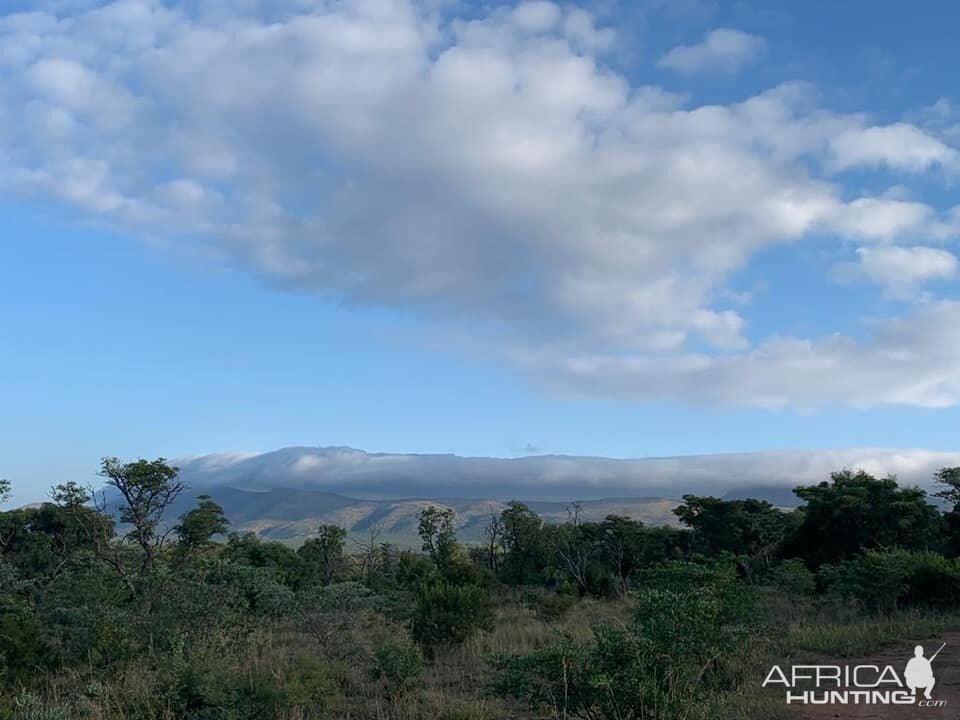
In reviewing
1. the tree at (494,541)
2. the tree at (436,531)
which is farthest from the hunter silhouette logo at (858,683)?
the tree at (494,541)

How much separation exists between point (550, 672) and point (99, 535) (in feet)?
52.5

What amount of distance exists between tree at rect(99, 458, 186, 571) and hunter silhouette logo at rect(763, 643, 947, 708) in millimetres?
14122

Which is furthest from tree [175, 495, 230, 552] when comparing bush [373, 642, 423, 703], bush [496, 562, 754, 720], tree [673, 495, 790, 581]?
bush [496, 562, 754, 720]

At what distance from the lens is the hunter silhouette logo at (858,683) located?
30.7ft

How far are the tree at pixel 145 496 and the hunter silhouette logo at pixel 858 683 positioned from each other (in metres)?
14.1

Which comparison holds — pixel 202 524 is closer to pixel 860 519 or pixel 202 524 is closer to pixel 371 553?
pixel 371 553

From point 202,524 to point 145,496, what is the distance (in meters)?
15.0

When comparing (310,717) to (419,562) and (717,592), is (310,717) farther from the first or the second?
(419,562)

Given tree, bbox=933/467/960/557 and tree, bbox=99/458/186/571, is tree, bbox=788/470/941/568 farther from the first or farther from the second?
tree, bbox=99/458/186/571

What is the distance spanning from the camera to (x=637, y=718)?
24.0 feet

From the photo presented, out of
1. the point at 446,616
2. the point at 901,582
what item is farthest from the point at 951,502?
the point at 446,616

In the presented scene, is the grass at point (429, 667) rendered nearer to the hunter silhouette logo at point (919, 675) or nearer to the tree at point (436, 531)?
the hunter silhouette logo at point (919, 675)

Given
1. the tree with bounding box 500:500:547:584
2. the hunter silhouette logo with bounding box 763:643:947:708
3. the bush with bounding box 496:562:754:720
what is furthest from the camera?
the tree with bounding box 500:500:547:584

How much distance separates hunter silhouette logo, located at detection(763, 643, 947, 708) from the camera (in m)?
9.34
